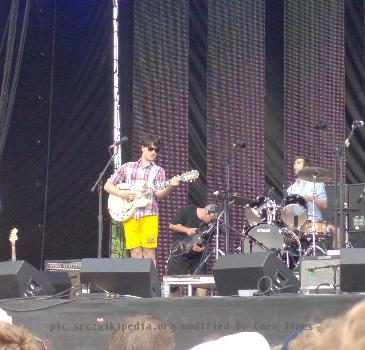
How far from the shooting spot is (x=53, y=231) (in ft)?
34.0

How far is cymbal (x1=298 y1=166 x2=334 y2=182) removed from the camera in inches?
401

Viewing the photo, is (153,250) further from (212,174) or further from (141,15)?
(141,15)

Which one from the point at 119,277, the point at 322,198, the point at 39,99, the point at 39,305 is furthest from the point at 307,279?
the point at 39,99

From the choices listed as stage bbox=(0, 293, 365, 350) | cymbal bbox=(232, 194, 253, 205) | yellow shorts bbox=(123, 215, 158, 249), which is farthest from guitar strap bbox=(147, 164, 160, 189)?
stage bbox=(0, 293, 365, 350)

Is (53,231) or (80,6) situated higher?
(80,6)

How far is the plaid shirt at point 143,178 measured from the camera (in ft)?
31.4

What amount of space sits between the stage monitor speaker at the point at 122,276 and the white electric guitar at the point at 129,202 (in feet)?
12.7

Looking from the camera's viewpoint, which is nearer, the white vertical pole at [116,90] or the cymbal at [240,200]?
the cymbal at [240,200]

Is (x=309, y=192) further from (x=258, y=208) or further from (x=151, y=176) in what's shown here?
(x=151, y=176)

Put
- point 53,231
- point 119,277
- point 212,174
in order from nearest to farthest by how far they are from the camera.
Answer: point 119,277 → point 53,231 → point 212,174

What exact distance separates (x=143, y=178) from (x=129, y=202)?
332mm

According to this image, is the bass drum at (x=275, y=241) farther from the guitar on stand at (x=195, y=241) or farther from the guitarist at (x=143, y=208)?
the guitarist at (x=143, y=208)

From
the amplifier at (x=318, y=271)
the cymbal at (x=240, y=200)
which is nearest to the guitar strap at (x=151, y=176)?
the cymbal at (x=240, y=200)

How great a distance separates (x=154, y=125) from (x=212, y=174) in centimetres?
109
